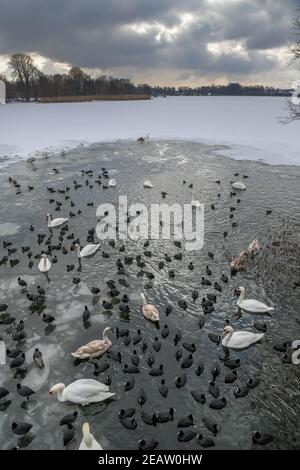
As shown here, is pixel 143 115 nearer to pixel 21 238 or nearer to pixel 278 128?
pixel 278 128

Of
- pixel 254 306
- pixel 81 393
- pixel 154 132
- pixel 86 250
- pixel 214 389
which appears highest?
pixel 154 132

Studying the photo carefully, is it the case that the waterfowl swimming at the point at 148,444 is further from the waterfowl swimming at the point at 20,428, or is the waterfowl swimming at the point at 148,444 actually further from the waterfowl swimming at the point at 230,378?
the waterfowl swimming at the point at 20,428

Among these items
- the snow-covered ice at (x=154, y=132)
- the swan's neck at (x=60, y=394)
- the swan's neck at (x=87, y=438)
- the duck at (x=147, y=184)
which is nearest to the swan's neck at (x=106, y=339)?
the swan's neck at (x=60, y=394)

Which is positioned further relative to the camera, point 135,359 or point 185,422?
point 135,359

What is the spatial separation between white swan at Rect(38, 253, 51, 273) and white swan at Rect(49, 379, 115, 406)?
17.3ft

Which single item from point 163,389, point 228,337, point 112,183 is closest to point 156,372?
point 163,389

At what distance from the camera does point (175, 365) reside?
28.8 feet

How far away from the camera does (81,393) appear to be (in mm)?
7832

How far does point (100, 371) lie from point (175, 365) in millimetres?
1741

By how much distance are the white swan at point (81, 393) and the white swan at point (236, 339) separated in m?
3.08

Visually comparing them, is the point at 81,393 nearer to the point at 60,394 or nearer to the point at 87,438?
the point at 60,394

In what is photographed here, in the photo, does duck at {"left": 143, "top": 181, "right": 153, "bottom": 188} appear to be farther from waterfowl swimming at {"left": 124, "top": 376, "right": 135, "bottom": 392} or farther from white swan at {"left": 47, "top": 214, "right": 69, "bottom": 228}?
waterfowl swimming at {"left": 124, "top": 376, "right": 135, "bottom": 392}

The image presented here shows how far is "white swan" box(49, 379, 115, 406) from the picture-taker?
782 centimetres

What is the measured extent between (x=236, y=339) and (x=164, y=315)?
220 cm
